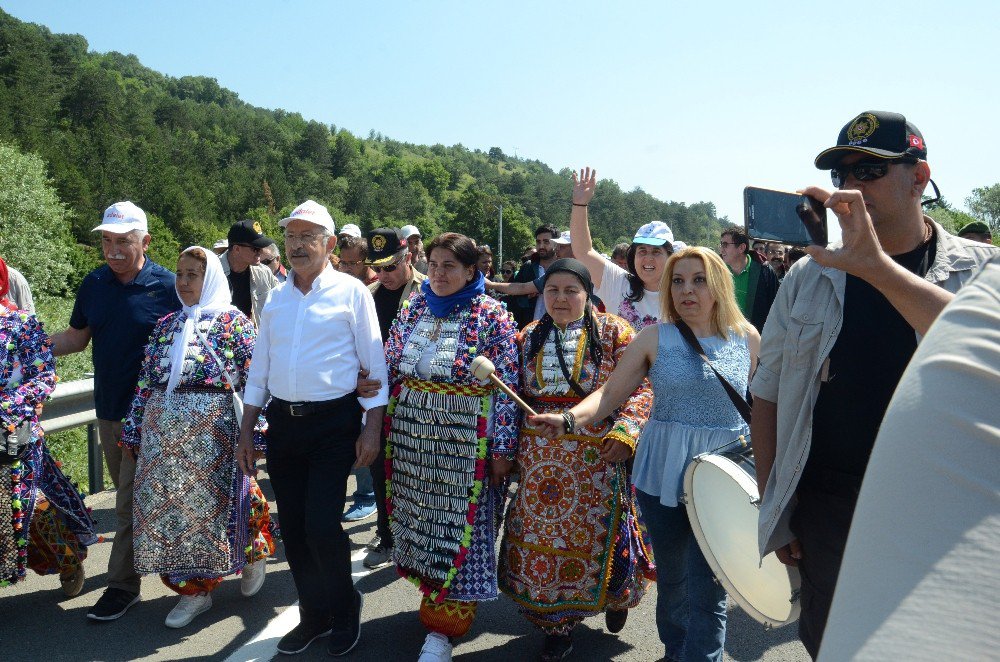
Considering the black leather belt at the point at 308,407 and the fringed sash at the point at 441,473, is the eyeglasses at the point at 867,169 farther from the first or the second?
the black leather belt at the point at 308,407

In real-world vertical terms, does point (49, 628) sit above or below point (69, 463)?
above

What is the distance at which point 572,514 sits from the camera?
4148mm

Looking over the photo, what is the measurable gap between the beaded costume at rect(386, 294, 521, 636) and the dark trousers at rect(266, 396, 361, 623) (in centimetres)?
33

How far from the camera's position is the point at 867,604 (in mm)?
782

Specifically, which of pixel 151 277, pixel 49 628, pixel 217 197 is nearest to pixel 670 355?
pixel 151 277

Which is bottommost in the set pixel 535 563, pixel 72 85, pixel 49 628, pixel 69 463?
pixel 69 463

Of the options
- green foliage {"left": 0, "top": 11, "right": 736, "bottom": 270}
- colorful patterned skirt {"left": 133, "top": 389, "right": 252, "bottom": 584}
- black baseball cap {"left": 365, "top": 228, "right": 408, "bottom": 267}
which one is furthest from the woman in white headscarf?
green foliage {"left": 0, "top": 11, "right": 736, "bottom": 270}

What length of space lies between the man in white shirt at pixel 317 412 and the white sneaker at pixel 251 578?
721 mm

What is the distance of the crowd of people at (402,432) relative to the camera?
3.76 meters

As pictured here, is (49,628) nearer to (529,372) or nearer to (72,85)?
(529,372)

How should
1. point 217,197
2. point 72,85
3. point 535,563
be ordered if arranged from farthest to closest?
point 217,197 < point 72,85 < point 535,563

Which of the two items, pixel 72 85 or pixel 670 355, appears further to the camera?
pixel 72 85

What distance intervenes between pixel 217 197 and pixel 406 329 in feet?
298

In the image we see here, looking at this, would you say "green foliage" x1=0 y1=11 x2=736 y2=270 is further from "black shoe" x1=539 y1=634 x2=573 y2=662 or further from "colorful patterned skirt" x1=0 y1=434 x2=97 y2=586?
"black shoe" x1=539 y1=634 x2=573 y2=662
